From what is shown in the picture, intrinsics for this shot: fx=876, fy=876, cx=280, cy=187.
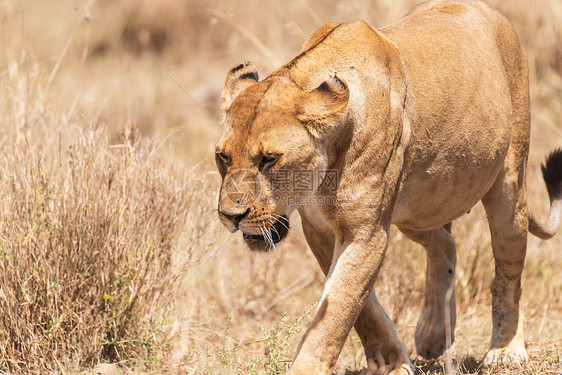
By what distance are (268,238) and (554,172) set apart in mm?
2136

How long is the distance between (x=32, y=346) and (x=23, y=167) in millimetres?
813

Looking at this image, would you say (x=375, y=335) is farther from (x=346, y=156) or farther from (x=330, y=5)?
(x=330, y=5)

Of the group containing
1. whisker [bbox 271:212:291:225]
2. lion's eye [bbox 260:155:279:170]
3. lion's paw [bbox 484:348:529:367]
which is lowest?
lion's paw [bbox 484:348:529:367]

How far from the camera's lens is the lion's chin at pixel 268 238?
3.26 meters

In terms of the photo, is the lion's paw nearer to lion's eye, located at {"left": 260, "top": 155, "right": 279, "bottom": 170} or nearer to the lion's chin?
the lion's chin

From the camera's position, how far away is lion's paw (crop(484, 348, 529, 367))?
4.31 m

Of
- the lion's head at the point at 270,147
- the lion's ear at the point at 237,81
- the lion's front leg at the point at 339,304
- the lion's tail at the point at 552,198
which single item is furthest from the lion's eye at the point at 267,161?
the lion's tail at the point at 552,198

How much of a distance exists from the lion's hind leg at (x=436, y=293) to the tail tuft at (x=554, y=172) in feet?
2.04

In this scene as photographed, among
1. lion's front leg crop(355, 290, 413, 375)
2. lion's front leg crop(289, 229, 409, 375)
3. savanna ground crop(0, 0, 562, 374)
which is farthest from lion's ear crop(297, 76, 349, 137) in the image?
lion's front leg crop(355, 290, 413, 375)

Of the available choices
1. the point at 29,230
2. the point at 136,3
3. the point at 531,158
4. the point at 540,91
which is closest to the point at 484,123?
the point at 29,230

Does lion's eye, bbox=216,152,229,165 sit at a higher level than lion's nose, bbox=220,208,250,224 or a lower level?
higher

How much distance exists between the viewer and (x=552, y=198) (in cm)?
481

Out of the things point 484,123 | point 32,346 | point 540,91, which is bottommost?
point 32,346

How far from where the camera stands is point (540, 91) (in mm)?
8875
